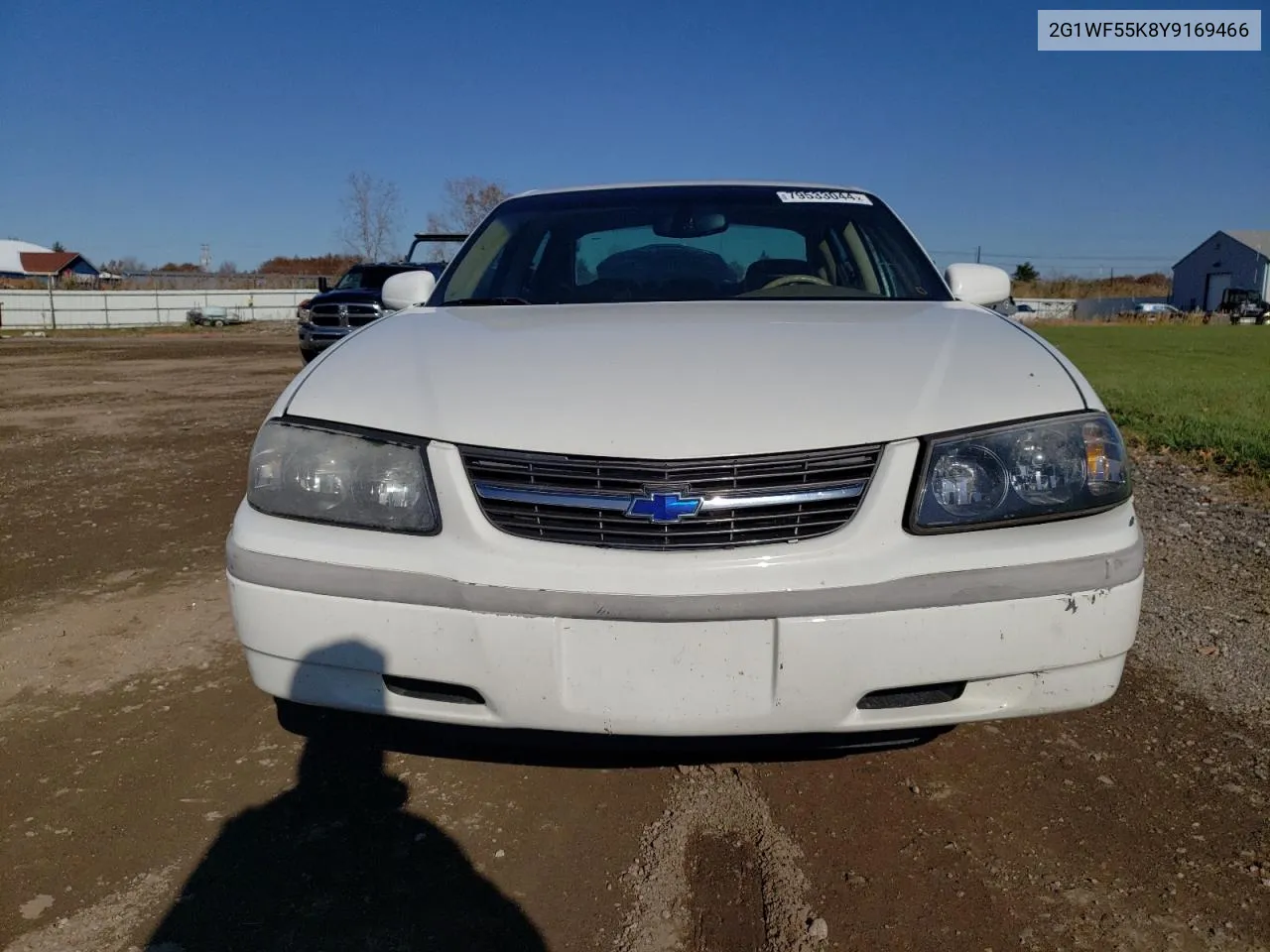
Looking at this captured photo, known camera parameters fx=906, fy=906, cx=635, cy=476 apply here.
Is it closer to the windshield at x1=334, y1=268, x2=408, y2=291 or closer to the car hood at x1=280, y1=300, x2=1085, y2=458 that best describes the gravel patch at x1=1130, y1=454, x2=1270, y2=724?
the car hood at x1=280, y1=300, x2=1085, y2=458

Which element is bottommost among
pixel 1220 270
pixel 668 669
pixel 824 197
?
pixel 668 669

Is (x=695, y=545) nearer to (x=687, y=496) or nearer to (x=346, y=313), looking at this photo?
(x=687, y=496)

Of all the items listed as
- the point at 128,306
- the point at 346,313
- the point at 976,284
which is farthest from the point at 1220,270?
the point at 976,284

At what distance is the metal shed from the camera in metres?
62.5

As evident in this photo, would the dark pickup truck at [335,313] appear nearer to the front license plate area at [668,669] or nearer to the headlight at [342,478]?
the headlight at [342,478]

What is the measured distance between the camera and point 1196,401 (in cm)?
898

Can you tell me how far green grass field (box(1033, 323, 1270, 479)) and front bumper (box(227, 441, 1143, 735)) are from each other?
Result: 15.0 feet

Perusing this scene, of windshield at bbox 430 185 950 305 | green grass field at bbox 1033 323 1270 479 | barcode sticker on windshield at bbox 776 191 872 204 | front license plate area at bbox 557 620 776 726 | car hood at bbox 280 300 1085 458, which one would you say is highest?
barcode sticker on windshield at bbox 776 191 872 204

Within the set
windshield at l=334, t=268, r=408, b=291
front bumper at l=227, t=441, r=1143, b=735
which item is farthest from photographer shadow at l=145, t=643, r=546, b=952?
windshield at l=334, t=268, r=408, b=291

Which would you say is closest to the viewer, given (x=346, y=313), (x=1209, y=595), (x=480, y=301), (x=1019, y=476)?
(x=1019, y=476)

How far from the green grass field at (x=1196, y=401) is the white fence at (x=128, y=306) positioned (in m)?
32.3

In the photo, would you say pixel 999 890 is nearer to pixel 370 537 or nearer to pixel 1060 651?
pixel 1060 651

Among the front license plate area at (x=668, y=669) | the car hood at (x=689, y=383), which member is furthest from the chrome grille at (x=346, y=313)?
the front license plate area at (x=668, y=669)

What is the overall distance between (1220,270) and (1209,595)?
78350mm
